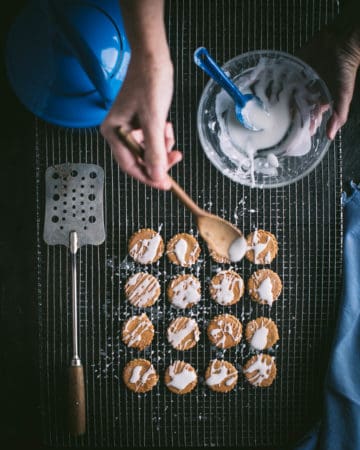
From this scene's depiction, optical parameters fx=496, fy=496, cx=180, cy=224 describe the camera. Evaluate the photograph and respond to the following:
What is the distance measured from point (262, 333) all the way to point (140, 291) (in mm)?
324

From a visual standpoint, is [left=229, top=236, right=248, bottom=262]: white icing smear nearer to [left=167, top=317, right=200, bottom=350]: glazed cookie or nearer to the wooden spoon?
the wooden spoon

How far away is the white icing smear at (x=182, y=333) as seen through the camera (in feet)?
4.09

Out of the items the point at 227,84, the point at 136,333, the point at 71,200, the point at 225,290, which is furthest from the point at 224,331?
the point at 227,84

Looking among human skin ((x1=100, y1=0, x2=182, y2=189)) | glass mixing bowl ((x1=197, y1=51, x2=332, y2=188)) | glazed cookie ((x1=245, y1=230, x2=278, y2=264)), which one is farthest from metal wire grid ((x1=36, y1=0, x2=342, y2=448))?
human skin ((x1=100, y1=0, x2=182, y2=189))

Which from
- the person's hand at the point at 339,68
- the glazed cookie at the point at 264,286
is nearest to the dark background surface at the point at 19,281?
the person's hand at the point at 339,68

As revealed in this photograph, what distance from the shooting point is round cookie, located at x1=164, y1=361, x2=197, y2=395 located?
125cm

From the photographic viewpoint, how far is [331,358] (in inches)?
48.7

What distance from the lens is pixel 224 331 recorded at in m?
1.25

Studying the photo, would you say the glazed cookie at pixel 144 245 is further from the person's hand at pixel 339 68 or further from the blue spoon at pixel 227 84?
the person's hand at pixel 339 68

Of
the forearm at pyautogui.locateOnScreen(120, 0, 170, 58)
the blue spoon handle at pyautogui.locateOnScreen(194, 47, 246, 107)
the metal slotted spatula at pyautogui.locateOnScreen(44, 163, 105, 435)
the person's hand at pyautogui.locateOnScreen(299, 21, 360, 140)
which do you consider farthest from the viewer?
the metal slotted spatula at pyautogui.locateOnScreen(44, 163, 105, 435)

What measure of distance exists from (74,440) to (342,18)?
47.3 inches

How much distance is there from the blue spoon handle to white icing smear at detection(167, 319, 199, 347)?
1.82 ft

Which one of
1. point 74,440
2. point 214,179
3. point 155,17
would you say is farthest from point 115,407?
point 155,17

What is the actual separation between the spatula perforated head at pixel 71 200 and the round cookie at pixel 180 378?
39cm
